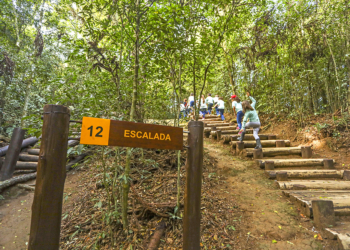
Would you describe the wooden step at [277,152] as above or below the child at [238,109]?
below

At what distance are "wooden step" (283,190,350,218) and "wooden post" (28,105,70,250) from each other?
383cm

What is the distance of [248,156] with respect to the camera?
603cm

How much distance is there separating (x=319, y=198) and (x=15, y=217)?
261 inches

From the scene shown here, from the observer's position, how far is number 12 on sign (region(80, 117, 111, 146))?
1.58 meters

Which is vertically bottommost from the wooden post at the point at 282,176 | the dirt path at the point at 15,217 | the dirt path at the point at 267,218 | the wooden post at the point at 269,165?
the dirt path at the point at 15,217

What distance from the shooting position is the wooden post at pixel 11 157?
5660 millimetres

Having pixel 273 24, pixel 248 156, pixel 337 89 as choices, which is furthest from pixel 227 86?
pixel 248 156

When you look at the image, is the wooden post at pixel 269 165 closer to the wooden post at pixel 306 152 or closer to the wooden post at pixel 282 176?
the wooden post at pixel 282 176

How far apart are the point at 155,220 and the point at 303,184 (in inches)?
138

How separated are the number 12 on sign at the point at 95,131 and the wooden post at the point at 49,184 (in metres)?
0.16

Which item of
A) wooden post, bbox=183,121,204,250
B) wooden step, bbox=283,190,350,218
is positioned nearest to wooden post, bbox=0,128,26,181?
wooden post, bbox=183,121,204,250

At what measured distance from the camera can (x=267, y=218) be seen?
130 inches

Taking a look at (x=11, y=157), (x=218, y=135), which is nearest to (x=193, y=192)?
(x=218, y=135)

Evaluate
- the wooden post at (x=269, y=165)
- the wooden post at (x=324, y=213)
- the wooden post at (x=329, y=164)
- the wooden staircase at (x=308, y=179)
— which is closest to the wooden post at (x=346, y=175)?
the wooden staircase at (x=308, y=179)
